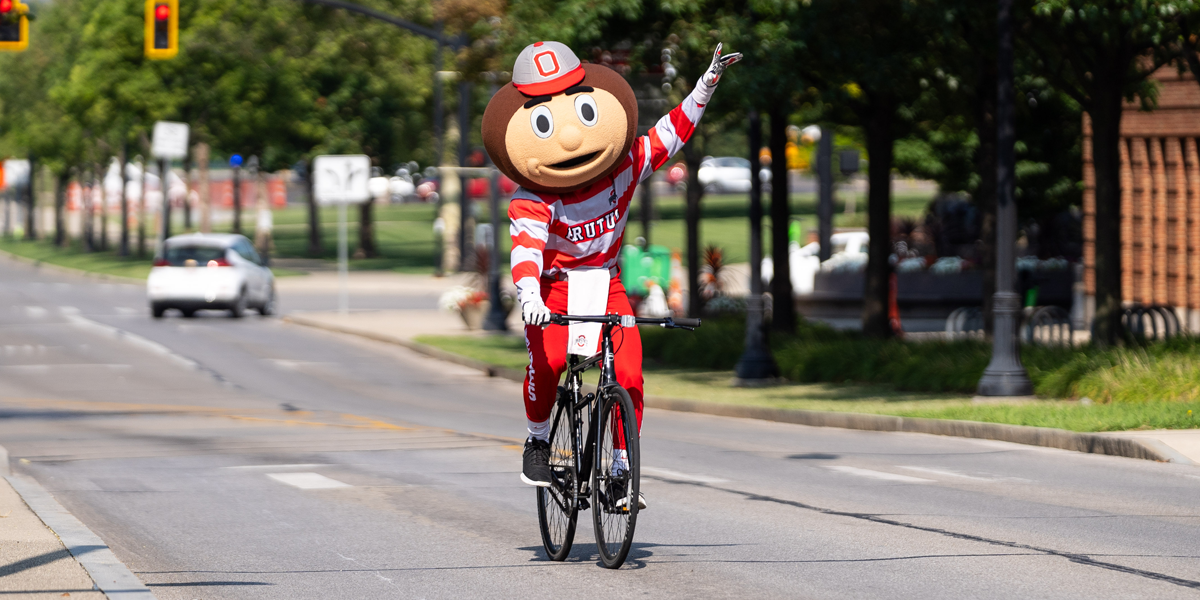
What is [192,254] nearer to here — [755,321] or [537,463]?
[755,321]

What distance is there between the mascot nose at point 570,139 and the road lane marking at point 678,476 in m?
3.91

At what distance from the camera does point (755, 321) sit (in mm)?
19625

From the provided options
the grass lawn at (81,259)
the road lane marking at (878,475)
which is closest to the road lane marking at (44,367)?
the road lane marking at (878,475)

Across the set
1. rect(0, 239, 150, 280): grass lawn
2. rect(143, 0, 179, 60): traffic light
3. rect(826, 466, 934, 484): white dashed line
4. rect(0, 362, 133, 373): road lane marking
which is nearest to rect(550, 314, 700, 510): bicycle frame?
rect(826, 466, 934, 484): white dashed line

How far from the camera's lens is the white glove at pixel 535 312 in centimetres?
716

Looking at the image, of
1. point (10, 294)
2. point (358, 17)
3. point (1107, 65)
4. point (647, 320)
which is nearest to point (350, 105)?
point (358, 17)

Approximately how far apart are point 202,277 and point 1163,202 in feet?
57.9

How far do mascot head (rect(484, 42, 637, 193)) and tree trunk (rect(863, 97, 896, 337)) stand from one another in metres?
14.4

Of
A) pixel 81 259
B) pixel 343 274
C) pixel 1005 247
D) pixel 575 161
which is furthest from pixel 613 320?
pixel 81 259

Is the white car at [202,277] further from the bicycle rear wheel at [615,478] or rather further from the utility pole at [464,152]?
the bicycle rear wheel at [615,478]

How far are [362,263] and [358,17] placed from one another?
28.4ft

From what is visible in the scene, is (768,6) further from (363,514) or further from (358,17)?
(358,17)

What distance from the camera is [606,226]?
307 inches

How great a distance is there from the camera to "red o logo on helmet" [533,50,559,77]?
7.82 metres
